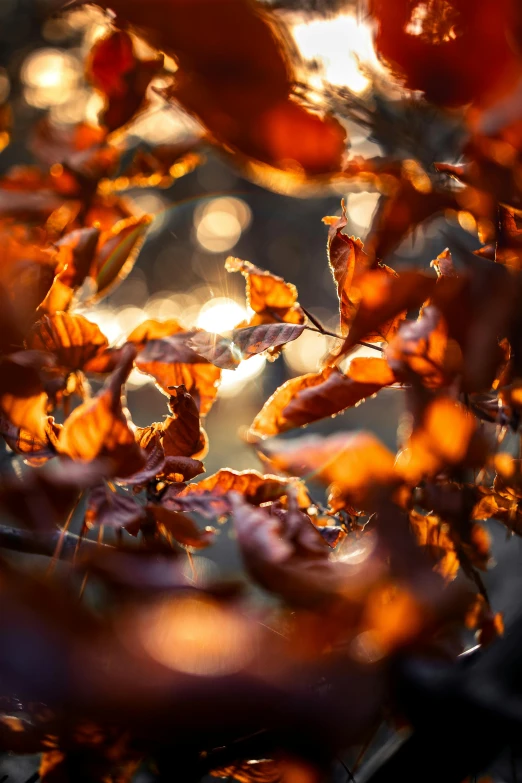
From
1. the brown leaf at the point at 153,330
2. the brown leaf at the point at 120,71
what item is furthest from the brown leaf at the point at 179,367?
the brown leaf at the point at 120,71

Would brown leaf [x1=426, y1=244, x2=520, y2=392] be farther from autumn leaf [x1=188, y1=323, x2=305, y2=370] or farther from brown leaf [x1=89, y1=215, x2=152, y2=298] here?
brown leaf [x1=89, y1=215, x2=152, y2=298]

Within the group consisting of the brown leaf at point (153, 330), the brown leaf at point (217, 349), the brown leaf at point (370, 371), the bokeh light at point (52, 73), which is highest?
the brown leaf at point (370, 371)

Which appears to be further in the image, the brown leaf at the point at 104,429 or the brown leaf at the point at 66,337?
the brown leaf at the point at 66,337

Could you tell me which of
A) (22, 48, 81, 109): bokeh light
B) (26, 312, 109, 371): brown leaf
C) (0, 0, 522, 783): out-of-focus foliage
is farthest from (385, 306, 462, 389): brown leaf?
(22, 48, 81, 109): bokeh light

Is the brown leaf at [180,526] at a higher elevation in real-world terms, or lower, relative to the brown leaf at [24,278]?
lower

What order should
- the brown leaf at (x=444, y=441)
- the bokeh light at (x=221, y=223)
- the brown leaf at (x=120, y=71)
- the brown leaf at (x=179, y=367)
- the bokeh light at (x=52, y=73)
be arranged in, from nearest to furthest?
the brown leaf at (x=444, y=441) → the brown leaf at (x=179, y=367) → the brown leaf at (x=120, y=71) → the bokeh light at (x=52, y=73) → the bokeh light at (x=221, y=223)

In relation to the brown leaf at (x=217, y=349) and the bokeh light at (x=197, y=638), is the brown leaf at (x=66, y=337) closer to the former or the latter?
the brown leaf at (x=217, y=349)

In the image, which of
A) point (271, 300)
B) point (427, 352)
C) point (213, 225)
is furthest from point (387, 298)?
point (213, 225)

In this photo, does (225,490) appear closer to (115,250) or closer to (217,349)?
(217,349)
